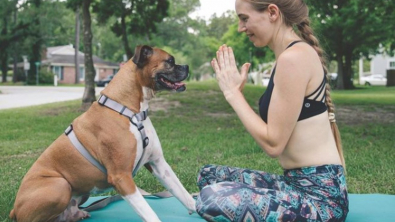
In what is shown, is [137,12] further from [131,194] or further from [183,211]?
[131,194]

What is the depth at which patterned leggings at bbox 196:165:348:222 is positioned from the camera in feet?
8.54

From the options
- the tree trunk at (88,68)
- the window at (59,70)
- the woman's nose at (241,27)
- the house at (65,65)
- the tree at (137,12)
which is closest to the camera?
the woman's nose at (241,27)

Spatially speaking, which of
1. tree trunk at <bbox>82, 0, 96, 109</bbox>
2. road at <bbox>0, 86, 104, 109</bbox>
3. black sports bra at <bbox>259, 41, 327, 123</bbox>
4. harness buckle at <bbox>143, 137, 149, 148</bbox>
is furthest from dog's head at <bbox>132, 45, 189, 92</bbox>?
road at <bbox>0, 86, 104, 109</bbox>

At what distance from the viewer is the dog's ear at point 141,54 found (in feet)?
11.5

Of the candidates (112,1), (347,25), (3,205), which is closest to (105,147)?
(3,205)

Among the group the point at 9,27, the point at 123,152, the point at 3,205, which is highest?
the point at 9,27

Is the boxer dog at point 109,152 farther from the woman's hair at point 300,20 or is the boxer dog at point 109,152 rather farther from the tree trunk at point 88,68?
the tree trunk at point 88,68

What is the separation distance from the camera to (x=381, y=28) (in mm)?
26219

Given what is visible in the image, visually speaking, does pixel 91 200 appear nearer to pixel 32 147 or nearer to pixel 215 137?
pixel 32 147

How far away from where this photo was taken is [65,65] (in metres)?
59.7

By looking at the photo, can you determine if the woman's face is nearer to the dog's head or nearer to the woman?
the woman

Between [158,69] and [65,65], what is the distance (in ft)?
193

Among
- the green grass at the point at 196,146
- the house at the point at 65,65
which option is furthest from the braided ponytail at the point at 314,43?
the house at the point at 65,65

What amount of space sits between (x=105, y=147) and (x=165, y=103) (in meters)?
12.0
